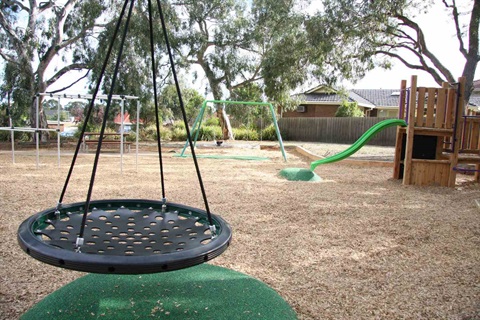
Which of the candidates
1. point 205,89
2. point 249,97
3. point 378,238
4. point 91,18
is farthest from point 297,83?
point 378,238

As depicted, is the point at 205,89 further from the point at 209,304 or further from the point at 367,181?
the point at 209,304

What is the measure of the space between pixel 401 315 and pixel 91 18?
50.4 feet

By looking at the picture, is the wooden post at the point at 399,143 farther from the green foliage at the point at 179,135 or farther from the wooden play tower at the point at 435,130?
the green foliage at the point at 179,135

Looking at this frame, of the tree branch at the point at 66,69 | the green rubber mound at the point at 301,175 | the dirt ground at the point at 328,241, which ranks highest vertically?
the tree branch at the point at 66,69

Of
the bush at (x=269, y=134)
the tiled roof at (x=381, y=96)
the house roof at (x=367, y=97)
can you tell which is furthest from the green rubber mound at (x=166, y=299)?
the tiled roof at (x=381, y=96)

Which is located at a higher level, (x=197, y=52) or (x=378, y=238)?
(x=197, y=52)

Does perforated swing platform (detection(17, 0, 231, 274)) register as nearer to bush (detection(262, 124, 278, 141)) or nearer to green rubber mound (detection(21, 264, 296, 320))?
green rubber mound (detection(21, 264, 296, 320))

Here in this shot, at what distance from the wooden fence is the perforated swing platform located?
19.7 meters

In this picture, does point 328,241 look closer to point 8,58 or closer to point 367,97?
point 8,58

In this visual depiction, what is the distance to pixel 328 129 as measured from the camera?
22.4m

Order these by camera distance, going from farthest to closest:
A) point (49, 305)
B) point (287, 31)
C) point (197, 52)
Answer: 1. point (197, 52)
2. point (287, 31)
3. point (49, 305)

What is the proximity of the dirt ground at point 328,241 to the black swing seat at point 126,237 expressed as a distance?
507 millimetres

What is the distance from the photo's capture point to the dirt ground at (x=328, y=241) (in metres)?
2.10

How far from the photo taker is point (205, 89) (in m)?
17.2
